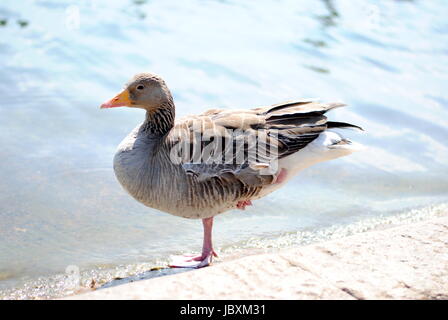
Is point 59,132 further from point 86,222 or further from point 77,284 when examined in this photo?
point 77,284

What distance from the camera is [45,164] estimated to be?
19.3 feet

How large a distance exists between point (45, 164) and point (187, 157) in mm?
2308

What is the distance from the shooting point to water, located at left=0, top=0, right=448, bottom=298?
482 centimetres

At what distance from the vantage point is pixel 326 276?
3.06m

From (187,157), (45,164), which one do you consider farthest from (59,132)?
(187,157)

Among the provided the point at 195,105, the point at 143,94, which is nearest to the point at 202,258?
the point at 143,94

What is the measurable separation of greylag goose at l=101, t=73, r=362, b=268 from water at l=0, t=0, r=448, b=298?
1.95 ft

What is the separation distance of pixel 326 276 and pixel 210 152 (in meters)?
1.46

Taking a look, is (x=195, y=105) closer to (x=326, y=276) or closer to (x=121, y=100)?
(x=121, y=100)

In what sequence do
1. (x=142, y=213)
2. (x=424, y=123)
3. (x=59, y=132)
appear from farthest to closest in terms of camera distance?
(x=424, y=123) < (x=59, y=132) < (x=142, y=213)

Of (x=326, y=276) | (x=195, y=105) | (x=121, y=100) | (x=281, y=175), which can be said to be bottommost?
(x=195, y=105)

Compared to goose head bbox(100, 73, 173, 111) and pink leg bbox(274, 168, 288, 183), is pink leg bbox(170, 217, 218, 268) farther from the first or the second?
goose head bbox(100, 73, 173, 111)

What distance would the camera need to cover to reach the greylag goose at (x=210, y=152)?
13.7 feet

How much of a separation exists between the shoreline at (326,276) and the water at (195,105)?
1320 millimetres
